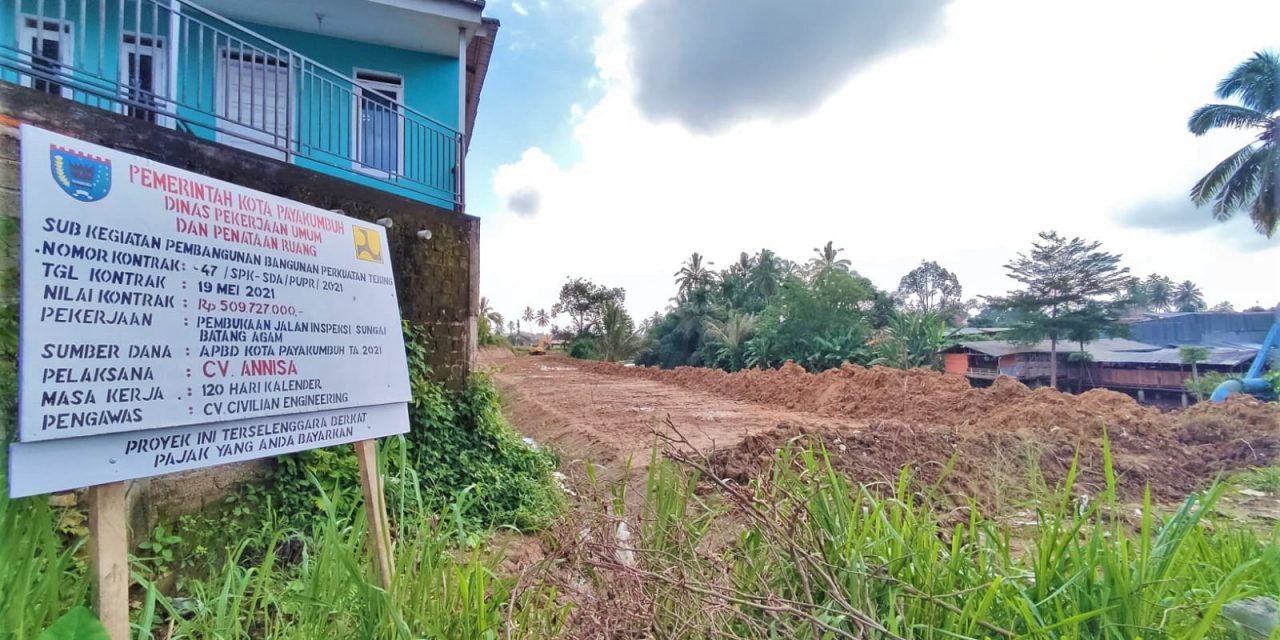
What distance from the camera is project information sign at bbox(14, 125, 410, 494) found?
1.51 meters

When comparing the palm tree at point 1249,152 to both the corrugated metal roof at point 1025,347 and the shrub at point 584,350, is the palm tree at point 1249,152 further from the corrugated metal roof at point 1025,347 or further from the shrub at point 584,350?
the shrub at point 584,350

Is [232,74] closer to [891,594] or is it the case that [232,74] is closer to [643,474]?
[643,474]

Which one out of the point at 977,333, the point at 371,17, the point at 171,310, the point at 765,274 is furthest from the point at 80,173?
the point at 765,274

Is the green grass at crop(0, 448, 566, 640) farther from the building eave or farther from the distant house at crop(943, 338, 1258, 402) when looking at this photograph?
the distant house at crop(943, 338, 1258, 402)

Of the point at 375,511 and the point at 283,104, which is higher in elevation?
the point at 283,104

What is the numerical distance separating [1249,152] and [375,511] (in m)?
30.5

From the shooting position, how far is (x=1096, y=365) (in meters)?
23.8

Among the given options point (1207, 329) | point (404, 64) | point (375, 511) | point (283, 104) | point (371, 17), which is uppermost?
point (371, 17)

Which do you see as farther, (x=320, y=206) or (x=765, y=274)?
(x=765, y=274)

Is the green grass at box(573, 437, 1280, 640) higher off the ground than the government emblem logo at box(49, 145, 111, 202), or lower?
lower

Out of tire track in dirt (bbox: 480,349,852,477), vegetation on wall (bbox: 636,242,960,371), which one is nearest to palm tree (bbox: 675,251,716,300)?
vegetation on wall (bbox: 636,242,960,371)

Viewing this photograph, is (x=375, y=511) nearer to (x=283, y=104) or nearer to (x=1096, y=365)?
(x=283, y=104)

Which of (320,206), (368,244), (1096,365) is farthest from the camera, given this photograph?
(1096,365)

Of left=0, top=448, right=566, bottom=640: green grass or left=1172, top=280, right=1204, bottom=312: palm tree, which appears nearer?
left=0, top=448, right=566, bottom=640: green grass
